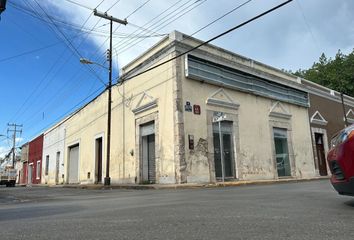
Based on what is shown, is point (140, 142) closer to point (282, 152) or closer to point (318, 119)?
point (282, 152)

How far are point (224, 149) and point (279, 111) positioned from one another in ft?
22.5

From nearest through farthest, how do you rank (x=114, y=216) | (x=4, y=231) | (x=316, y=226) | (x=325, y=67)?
(x=316, y=226) < (x=4, y=231) < (x=114, y=216) < (x=325, y=67)

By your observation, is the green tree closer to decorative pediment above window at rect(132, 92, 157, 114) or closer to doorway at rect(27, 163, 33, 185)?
decorative pediment above window at rect(132, 92, 157, 114)

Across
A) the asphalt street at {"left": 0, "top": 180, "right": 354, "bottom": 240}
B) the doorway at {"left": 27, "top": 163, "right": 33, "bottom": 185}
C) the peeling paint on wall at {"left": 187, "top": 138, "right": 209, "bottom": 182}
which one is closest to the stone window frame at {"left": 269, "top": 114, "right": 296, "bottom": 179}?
the peeling paint on wall at {"left": 187, "top": 138, "right": 209, "bottom": 182}

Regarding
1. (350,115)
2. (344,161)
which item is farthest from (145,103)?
(350,115)

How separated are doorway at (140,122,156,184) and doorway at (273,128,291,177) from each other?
8890 millimetres

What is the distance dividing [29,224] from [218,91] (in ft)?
53.0

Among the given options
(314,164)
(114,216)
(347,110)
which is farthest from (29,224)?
(347,110)

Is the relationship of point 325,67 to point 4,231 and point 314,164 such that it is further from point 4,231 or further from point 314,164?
point 4,231

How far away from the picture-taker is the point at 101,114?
2609cm

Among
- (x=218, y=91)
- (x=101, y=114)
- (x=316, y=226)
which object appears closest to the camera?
(x=316, y=226)

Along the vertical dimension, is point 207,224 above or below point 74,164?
below

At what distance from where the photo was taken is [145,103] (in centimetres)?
2038

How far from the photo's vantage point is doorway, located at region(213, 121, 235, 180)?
19.3 meters
